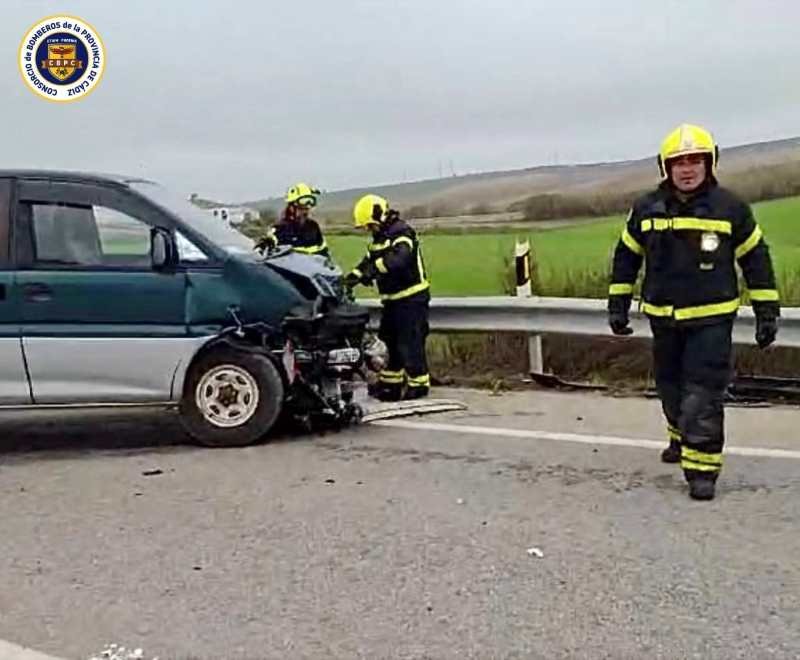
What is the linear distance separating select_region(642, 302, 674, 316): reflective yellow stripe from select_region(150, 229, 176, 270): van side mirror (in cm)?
283

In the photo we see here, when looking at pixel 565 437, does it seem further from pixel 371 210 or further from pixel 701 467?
pixel 371 210

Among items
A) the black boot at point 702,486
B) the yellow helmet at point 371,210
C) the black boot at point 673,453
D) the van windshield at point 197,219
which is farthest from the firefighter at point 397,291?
the black boot at point 702,486

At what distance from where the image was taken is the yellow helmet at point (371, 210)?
9414 mm

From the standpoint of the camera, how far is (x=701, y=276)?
619 cm

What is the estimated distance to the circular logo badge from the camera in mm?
12273

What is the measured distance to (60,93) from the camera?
40.8ft

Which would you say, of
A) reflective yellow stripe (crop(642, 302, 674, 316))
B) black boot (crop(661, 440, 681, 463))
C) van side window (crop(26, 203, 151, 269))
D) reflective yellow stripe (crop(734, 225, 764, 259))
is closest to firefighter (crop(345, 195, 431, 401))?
van side window (crop(26, 203, 151, 269))

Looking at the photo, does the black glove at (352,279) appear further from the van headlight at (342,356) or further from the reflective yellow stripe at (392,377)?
the van headlight at (342,356)

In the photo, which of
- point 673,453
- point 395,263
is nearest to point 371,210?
point 395,263

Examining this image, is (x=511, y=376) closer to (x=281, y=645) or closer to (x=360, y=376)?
(x=360, y=376)

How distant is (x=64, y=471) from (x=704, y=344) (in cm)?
354

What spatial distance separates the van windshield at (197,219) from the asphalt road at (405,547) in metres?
1.26

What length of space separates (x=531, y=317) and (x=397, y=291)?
3.51 feet

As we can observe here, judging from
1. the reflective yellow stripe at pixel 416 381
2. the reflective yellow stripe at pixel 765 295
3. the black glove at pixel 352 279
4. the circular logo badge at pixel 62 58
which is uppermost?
the circular logo badge at pixel 62 58
